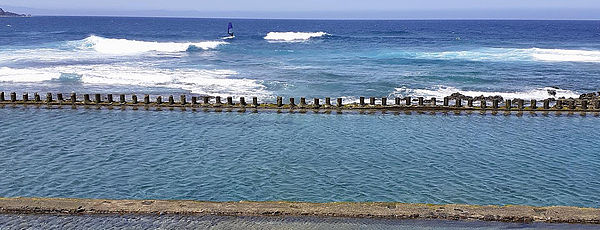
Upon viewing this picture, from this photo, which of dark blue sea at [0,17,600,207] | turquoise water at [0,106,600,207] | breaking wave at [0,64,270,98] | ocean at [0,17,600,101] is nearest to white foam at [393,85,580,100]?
ocean at [0,17,600,101]

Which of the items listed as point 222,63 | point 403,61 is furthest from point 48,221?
point 403,61

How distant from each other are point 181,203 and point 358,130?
40.4ft

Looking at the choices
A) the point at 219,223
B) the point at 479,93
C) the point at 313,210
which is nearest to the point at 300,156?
the point at 313,210

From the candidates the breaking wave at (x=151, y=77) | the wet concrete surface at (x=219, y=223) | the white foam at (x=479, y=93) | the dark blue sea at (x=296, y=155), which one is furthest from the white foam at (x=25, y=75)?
the wet concrete surface at (x=219, y=223)

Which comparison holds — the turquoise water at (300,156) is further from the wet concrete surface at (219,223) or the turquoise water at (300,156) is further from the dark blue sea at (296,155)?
the wet concrete surface at (219,223)

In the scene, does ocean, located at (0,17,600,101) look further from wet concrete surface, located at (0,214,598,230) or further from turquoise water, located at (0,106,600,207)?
wet concrete surface, located at (0,214,598,230)

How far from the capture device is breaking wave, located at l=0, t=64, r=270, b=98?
41.7 meters

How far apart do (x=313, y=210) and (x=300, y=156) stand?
22.4 ft

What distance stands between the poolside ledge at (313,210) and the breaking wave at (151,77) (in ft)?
78.2

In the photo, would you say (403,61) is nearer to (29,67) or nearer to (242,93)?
(242,93)

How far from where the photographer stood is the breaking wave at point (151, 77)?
137 feet

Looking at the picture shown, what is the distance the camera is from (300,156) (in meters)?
21.1

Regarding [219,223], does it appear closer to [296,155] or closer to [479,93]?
[296,155]

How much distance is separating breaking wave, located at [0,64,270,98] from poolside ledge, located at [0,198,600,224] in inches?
938
